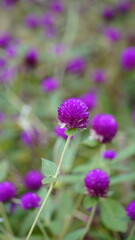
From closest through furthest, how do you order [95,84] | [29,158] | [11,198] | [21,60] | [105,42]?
[11,198] < [29,158] < [21,60] < [95,84] < [105,42]

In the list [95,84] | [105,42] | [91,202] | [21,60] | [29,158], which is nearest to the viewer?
[91,202]

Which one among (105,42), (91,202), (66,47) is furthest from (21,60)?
(91,202)

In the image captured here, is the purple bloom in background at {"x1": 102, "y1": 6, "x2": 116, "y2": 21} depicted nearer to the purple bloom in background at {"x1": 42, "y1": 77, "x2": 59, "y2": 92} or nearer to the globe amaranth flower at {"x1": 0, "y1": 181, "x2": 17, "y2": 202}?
the purple bloom in background at {"x1": 42, "y1": 77, "x2": 59, "y2": 92}

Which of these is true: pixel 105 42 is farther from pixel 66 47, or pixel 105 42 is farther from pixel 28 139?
pixel 28 139

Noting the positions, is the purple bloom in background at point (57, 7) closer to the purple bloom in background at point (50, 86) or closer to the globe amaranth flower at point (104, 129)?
the purple bloom in background at point (50, 86)

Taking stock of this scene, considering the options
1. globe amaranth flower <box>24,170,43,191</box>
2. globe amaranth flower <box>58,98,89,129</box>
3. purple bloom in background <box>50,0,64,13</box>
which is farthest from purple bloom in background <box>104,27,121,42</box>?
globe amaranth flower <box>58,98,89,129</box>

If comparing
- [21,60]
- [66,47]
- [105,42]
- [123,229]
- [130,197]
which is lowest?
[123,229]

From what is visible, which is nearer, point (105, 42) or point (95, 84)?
point (95, 84)

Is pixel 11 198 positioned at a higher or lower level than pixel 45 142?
lower
